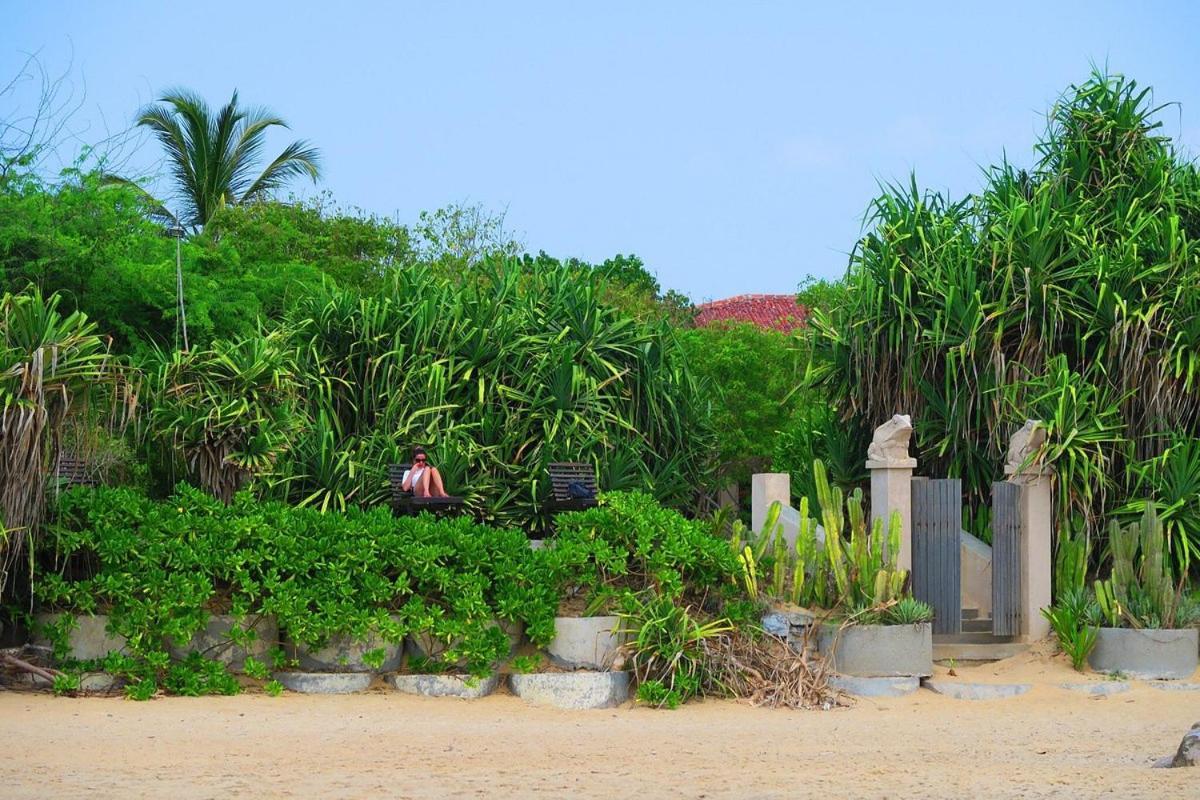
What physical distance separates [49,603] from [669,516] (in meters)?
4.66

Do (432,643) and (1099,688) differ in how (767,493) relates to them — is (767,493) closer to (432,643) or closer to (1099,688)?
(1099,688)

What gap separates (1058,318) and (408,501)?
6518mm

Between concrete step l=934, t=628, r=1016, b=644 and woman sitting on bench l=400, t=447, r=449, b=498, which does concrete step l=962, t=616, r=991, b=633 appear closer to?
concrete step l=934, t=628, r=1016, b=644

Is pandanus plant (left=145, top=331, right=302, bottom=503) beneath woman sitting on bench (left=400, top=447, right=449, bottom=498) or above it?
above

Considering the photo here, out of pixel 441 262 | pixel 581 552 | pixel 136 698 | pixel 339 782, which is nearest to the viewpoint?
pixel 339 782

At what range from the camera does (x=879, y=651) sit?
11219 mm

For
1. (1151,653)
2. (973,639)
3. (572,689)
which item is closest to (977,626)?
(973,639)

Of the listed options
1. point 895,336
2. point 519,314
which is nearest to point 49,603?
point 519,314

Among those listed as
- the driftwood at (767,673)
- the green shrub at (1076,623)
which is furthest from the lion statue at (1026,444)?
the driftwood at (767,673)

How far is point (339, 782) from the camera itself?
7.46 meters

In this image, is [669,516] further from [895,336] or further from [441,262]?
[441,262]

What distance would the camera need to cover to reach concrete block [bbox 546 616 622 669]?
1070 centimetres

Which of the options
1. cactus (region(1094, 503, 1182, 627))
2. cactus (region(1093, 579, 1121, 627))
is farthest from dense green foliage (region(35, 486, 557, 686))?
cactus (region(1094, 503, 1182, 627))

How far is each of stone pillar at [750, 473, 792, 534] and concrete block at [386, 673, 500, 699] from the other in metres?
4.03
